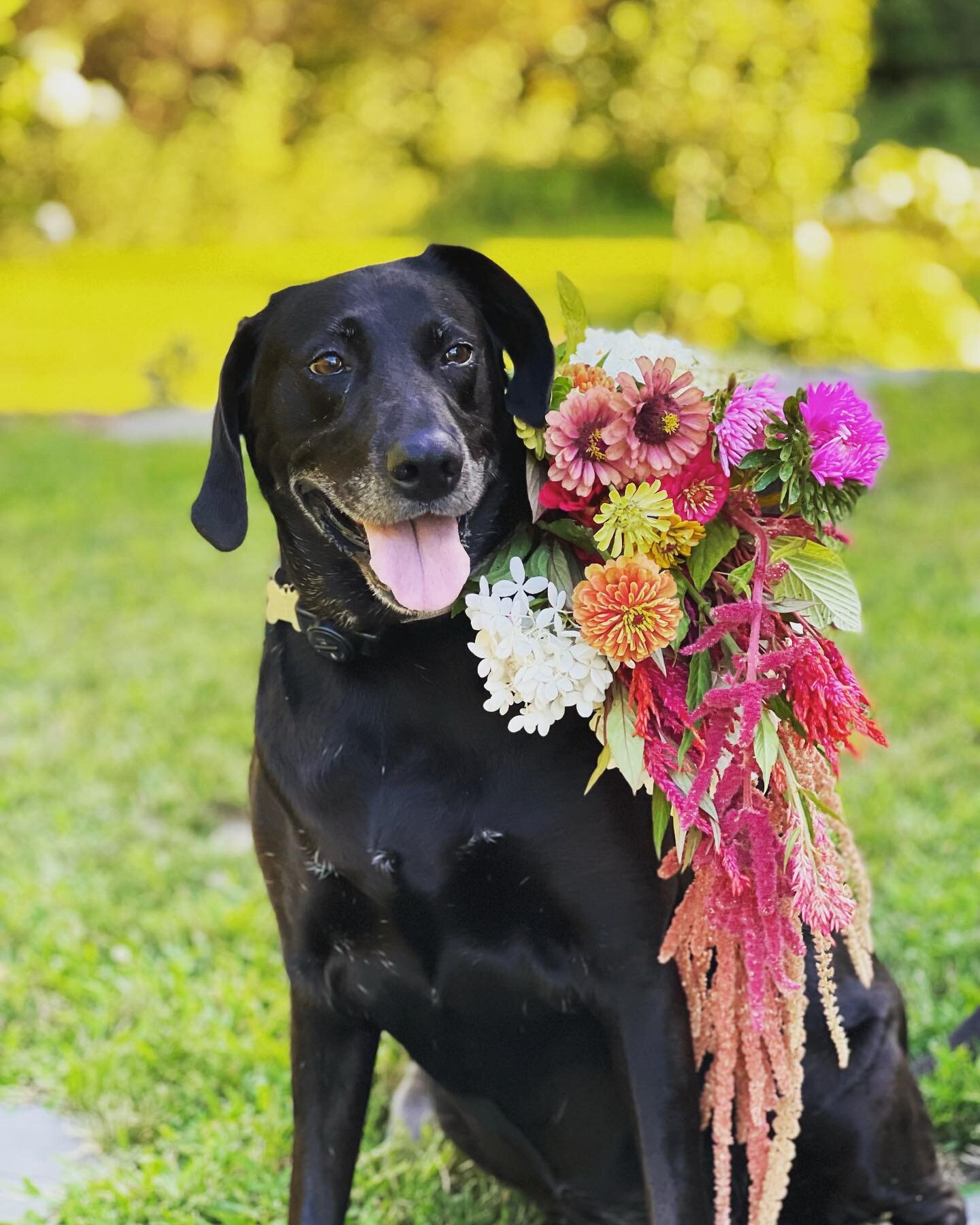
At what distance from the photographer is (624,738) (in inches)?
72.7

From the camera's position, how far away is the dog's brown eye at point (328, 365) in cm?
206

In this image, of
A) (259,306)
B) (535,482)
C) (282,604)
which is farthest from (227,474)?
(259,306)

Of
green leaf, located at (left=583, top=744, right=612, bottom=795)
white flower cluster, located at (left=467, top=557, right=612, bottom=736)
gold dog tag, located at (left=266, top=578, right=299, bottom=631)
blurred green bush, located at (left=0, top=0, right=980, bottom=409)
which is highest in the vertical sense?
blurred green bush, located at (left=0, top=0, right=980, bottom=409)

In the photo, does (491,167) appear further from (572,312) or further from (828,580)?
(828,580)

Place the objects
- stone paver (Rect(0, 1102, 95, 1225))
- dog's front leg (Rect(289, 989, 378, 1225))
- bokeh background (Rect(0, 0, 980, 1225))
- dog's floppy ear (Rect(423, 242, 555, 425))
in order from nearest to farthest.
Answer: dog's floppy ear (Rect(423, 242, 555, 425)), dog's front leg (Rect(289, 989, 378, 1225)), stone paver (Rect(0, 1102, 95, 1225)), bokeh background (Rect(0, 0, 980, 1225))

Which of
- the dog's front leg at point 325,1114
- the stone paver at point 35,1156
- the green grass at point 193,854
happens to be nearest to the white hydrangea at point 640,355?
the dog's front leg at point 325,1114

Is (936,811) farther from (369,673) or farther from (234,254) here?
(234,254)

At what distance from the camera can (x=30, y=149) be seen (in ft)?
40.5

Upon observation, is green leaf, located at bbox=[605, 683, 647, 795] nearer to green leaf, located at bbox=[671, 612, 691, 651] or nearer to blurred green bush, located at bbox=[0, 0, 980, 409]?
green leaf, located at bbox=[671, 612, 691, 651]

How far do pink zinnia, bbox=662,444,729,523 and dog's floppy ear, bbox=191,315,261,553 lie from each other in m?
0.61

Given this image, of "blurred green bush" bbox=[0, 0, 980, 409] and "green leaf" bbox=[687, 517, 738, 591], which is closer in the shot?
"green leaf" bbox=[687, 517, 738, 591]

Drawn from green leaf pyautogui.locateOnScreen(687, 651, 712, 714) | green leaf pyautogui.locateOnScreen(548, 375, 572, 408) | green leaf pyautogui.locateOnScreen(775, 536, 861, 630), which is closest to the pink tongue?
green leaf pyautogui.locateOnScreen(548, 375, 572, 408)

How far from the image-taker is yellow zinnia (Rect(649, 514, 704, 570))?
186cm

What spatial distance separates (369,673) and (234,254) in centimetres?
1219
